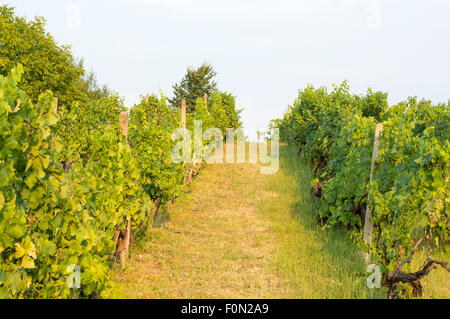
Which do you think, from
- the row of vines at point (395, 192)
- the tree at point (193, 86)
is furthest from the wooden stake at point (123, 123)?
the tree at point (193, 86)

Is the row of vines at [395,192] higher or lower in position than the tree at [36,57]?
lower

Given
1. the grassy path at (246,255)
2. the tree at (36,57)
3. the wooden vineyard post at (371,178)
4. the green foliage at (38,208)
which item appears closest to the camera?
the green foliage at (38,208)

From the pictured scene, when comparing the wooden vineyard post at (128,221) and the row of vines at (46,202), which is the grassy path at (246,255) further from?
the row of vines at (46,202)

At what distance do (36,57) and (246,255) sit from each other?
22739 mm

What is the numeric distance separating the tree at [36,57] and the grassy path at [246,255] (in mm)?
18068

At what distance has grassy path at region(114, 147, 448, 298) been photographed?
515cm

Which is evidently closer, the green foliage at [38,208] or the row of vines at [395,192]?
the green foliage at [38,208]

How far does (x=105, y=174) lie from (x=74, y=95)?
79.8ft

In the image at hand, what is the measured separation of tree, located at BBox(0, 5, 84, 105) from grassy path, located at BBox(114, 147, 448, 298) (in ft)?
59.3

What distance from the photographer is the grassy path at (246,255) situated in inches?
203

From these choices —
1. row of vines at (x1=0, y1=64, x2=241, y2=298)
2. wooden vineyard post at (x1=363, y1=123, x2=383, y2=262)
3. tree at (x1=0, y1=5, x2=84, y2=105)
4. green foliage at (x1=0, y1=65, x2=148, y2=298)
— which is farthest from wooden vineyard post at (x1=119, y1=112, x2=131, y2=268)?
tree at (x1=0, y1=5, x2=84, y2=105)

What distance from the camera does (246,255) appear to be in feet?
21.4

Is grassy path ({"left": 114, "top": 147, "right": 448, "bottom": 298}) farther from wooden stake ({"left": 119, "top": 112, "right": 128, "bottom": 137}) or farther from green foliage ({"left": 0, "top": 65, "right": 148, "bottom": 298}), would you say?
wooden stake ({"left": 119, "top": 112, "right": 128, "bottom": 137})

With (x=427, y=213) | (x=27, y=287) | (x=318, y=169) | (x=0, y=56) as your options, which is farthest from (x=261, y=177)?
(x=0, y=56)
